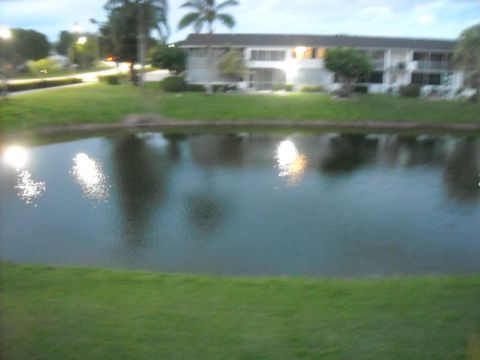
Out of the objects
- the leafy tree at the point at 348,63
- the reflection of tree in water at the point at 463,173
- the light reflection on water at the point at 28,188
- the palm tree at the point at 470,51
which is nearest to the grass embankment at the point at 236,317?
the light reflection on water at the point at 28,188

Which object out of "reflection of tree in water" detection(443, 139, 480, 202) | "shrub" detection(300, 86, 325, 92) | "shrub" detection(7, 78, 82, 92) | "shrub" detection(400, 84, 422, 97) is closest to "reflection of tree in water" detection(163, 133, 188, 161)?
"reflection of tree in water" detection(443, 139, 480, 202)

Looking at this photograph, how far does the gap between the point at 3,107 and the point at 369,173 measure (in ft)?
81.7

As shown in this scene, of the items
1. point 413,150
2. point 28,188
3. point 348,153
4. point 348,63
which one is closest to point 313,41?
point 348,63

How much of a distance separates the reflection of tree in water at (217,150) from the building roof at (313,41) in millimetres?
21623

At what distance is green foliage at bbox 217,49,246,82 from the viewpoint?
47062 millimetres

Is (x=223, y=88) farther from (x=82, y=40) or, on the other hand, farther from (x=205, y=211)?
(x=205, y=211)

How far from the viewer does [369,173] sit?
2336cm

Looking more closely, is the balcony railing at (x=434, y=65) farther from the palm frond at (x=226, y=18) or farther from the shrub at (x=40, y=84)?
the shrub at (x=40, y=84)

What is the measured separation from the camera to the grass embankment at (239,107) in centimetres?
3816

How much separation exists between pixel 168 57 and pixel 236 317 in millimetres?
49161

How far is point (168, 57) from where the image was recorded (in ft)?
176

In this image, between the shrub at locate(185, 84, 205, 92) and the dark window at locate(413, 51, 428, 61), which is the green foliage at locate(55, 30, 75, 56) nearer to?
the shrub at locate(185, 84, 205, 92)

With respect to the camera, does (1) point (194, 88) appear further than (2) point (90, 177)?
Yes

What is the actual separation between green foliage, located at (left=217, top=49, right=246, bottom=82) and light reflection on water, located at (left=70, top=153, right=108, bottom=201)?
23.7m
